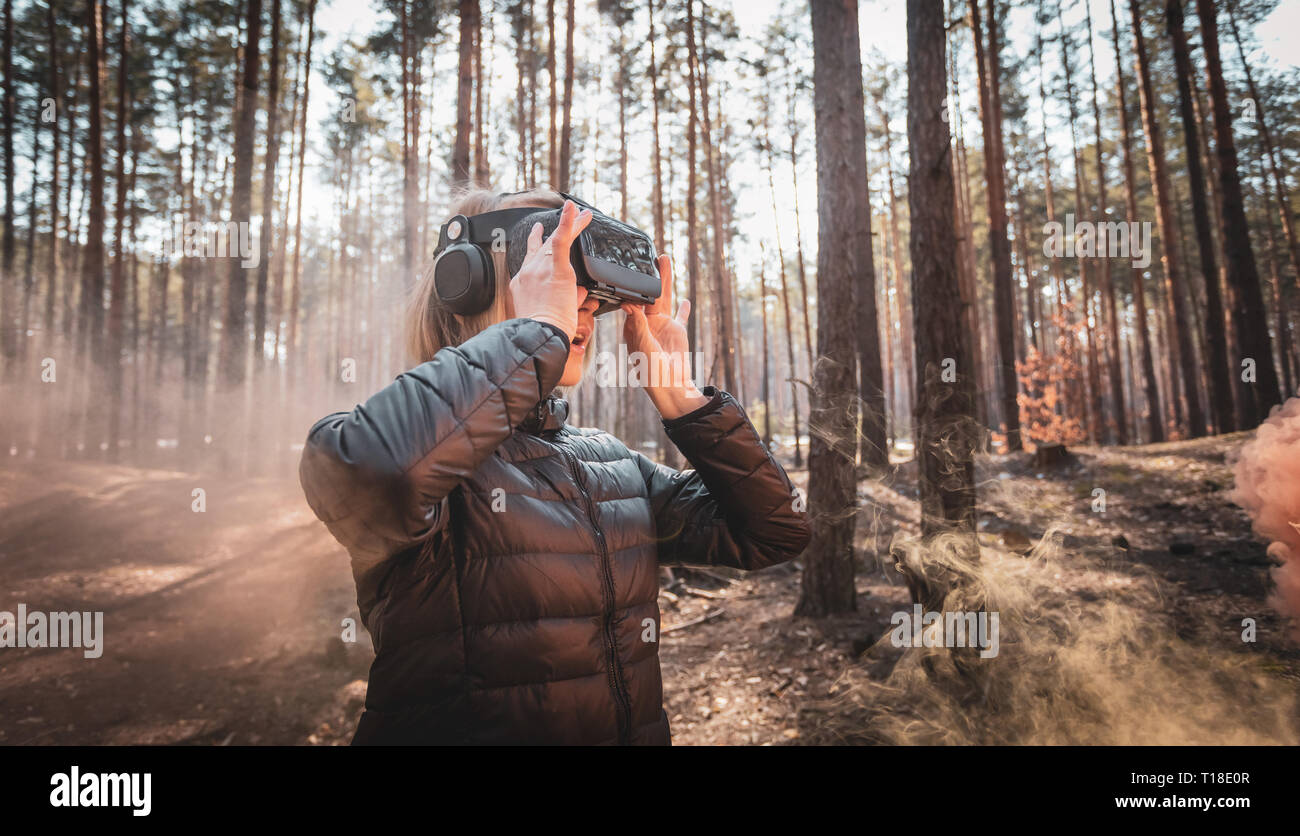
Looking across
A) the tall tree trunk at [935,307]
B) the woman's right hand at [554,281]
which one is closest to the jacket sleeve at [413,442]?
the woman's right hand at [554,281]

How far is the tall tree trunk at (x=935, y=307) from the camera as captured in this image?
12.5ft

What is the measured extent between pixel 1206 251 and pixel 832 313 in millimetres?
10403

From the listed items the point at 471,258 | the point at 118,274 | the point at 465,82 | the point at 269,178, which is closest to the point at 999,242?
the point at 465,82

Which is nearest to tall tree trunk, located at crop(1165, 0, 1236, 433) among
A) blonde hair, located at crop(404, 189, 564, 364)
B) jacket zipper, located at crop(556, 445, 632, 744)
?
jacket zipper, located at crop(556, 445, 632, 744)

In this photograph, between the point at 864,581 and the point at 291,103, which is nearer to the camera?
the point at 864,581

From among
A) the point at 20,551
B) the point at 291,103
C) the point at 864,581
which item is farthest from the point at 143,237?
the point at 864,581

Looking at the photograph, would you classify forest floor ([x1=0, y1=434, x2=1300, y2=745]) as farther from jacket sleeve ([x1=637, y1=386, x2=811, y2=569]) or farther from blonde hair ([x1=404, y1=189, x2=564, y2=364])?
blonde hair ([x1=404, y1=189, x2=564, y2=364])

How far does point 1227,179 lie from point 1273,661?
11400 mm

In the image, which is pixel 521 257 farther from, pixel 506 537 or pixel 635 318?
pixel 506 537

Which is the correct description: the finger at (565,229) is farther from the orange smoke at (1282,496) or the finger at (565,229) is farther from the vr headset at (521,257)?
the orange smoke at (1282,496)

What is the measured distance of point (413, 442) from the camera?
3.28ft

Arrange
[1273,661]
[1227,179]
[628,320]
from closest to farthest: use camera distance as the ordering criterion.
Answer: [628,320]
[1273,661]
[1227,179]
